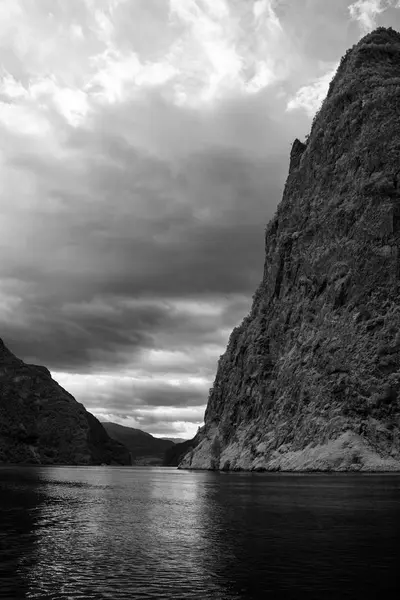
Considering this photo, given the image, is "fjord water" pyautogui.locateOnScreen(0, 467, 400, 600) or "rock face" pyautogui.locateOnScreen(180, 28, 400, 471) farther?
"rock face" pyautogui.locateOnScreen(180, 28, 400, 471)

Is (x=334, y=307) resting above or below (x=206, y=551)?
above

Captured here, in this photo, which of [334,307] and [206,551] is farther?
[334,307]

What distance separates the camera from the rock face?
422ft

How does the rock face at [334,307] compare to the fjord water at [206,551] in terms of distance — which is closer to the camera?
the fjord water at [206,551]

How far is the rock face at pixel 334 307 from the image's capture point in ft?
422

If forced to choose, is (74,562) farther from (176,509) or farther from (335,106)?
(335,106)

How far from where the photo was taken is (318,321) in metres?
152

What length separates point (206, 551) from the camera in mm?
33219

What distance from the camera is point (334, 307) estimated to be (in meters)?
147

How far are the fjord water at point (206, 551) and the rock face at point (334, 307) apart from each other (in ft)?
233

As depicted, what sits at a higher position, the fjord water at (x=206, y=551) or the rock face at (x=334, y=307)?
the rock face at (x=334, y=307)

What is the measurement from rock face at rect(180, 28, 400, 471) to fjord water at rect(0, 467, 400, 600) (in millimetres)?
71068

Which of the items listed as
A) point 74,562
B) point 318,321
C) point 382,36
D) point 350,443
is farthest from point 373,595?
point 382,36

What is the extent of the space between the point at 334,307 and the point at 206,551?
389ft
